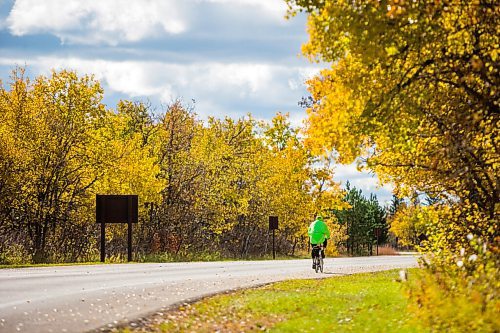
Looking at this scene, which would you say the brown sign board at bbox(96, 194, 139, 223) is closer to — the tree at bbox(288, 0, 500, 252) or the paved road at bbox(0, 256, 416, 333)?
the paved road at bbox(0, 256, 416, 333)

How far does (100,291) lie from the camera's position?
15.5m

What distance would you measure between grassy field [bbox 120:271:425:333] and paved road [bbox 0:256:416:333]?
78cm

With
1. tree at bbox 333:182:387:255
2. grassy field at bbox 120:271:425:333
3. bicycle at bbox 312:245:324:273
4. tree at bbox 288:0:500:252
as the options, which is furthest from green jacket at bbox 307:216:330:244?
tree at bbox 333:182:387:255

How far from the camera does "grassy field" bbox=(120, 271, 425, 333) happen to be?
36.8ft

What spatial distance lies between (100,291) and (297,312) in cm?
487

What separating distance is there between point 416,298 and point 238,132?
50773 millimetres

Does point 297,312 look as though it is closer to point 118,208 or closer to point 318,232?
point 318,232

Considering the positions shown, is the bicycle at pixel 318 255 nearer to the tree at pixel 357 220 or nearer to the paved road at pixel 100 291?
the paved road at pixel 100 291

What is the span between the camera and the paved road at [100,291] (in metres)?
11.2

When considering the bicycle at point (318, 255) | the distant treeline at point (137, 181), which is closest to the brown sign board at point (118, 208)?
the distant treeline at point (137, 181)

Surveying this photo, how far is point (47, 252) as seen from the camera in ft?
104

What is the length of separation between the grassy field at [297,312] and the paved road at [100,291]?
78cm

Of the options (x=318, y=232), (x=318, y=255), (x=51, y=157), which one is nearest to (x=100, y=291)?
(x=318, y=232)

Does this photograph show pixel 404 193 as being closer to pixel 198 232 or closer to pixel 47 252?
pixel 47 252
